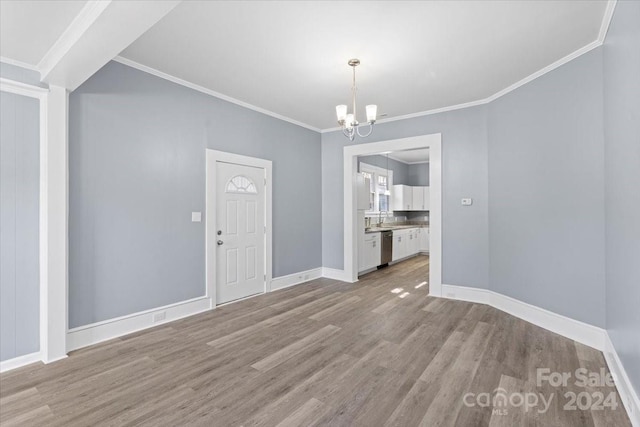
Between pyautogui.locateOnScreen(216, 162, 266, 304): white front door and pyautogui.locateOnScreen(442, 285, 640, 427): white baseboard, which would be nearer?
pyautogui.locateOnScreen(442, 285, 640, 427): white baseboard

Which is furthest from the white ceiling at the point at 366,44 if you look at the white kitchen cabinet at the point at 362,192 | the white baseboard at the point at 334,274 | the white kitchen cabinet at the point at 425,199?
the white kitchen cabinet at the point at 425,199

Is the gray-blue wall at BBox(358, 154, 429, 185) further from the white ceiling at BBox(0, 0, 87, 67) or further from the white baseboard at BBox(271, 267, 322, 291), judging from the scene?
the white ceiling at BBox(0, 0, 87, 67)

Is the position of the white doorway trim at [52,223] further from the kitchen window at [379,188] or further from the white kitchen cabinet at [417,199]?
the white kitchen cabinet at [417,199]

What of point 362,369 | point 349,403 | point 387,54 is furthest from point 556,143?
point 349,403

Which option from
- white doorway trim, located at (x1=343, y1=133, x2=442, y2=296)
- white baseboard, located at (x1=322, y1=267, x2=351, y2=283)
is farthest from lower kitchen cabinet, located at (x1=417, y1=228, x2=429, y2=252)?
white baseboard, located at (x1=322, y1=267, x2=351, y2=283)

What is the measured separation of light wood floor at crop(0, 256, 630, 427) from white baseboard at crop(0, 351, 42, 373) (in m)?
0.08

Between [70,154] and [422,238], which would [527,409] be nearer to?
[70,154]

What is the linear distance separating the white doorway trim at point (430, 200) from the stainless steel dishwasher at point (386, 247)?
132cm

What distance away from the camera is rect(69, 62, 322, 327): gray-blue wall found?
9.70 ft

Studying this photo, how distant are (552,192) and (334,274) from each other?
371cm

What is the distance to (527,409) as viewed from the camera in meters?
2.03

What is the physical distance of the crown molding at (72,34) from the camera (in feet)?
6.14

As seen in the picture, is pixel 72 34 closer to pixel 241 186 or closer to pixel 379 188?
pixel 241 186

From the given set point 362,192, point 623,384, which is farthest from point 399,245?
point 623,384
